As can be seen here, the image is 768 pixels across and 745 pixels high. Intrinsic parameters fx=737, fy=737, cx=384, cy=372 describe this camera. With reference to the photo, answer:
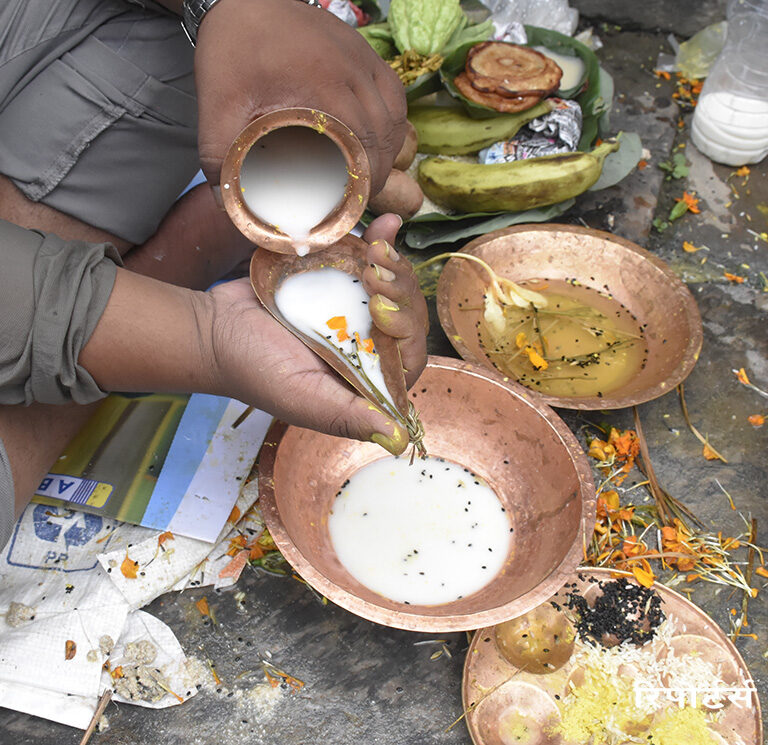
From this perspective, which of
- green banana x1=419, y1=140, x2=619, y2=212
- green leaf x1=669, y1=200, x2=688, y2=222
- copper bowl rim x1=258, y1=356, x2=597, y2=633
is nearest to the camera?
copper bowl rim x1=258, y1=356, x2=597, y2=633

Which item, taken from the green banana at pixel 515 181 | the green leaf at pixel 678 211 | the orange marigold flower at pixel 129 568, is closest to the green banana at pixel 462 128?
the green banana at pixel 515 181

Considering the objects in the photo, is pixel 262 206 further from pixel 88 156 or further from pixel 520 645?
pixel 520 645

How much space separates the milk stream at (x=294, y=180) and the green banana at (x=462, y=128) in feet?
4.79

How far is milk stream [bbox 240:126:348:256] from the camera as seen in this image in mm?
1557

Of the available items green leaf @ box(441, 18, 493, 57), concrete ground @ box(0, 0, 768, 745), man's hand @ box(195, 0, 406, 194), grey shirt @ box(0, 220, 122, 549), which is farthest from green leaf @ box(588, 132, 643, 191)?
grey shirt @ box(0, 220, 122, 549)

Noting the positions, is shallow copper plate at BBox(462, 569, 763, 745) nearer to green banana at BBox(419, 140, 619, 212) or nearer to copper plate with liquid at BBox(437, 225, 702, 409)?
copper plate with liquid at BBox(437, 225, 702, 409)

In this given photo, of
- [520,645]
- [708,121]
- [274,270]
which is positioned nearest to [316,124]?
[274,270]

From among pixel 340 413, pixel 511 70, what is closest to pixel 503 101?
pixel 511 70

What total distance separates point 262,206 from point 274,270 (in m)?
0.16

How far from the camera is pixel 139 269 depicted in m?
2.14

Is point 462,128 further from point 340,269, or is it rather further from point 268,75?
point 268,75

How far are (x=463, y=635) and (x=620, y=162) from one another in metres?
2.02

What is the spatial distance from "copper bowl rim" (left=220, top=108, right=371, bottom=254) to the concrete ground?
0.93m

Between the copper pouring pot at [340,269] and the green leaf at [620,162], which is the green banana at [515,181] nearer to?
the green leaf at [620,162]
